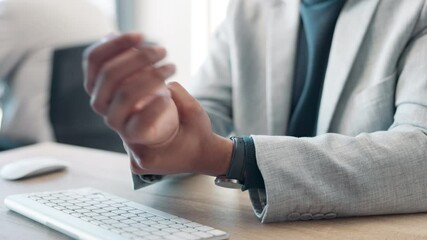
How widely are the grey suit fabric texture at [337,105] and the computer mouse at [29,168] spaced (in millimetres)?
324

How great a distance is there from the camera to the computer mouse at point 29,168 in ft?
3.56

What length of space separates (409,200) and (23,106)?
152 centimetres

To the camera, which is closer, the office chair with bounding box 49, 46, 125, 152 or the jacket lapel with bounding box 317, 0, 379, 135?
the jacket lapel with bounding box 317, 0, 379, 135

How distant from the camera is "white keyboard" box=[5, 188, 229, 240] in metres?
0.70

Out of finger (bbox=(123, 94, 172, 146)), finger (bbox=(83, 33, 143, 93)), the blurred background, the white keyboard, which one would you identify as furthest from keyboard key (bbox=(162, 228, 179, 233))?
the blurred background

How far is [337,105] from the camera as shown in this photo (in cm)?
106

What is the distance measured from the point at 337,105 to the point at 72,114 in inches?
43.8

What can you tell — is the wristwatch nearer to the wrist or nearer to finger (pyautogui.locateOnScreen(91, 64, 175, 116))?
the wrist

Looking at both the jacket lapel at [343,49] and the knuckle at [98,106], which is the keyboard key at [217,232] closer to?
the knuckle at [98,106]

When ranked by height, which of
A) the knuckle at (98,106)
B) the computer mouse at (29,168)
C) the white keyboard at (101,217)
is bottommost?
the computer mouse at (29,168)

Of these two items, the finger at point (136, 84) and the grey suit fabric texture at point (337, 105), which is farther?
the grey suit fabric texture at point (337, 105)

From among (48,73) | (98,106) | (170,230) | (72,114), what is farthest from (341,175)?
(48,73)

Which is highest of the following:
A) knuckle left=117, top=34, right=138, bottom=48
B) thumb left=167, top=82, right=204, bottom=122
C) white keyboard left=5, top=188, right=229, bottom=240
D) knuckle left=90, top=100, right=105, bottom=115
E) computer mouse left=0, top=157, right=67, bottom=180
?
knuckle left=117, top=34, right=138, bottom=48

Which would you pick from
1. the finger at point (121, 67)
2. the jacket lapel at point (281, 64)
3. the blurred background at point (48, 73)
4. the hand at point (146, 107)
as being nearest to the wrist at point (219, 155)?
the hand at point (146, 107)
